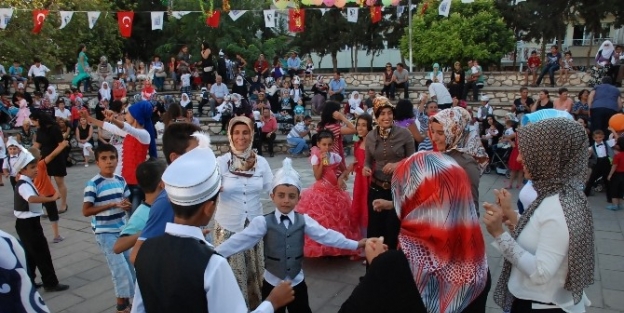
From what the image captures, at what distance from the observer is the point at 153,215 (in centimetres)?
266

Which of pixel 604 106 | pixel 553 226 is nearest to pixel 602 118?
pixel 604 106

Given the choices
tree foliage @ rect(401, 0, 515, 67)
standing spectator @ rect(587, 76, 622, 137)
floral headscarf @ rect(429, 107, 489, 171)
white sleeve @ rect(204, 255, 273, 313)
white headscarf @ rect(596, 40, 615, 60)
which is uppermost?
tree foliage @ rect(401, 0, 515, 67)

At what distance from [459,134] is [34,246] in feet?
14.1

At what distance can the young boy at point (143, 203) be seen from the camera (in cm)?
309

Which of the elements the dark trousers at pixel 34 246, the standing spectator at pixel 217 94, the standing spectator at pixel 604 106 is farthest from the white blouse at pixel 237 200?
the standing spectator at pixel 217 94

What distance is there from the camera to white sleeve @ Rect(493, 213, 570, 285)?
205 centimetres

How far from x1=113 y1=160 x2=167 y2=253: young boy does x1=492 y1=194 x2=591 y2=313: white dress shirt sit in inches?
90.0

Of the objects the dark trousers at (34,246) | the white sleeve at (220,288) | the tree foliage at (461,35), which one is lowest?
the dark trousers at (34,246)

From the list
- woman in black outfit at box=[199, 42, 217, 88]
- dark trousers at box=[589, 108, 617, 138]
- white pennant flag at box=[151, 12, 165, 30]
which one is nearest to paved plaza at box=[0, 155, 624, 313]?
dark trousers at box=[589, 108, 617, 138]

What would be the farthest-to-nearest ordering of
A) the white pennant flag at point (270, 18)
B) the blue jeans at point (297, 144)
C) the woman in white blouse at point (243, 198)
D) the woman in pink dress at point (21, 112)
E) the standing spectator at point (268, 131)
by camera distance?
1. the white pennant flag at point (270, 18)
2. the woman in pink dress at point (21, 112)
3. the standing spectator at point (268, 131)
4. the blue jeans at point (297, 144)
5. the woman in white blouse at point (243, 198)

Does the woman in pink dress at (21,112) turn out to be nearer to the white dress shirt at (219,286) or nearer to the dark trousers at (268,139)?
the dark trousers at (268,139)

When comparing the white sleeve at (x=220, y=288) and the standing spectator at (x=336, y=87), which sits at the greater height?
the white sleeve at (x=220, y=288)

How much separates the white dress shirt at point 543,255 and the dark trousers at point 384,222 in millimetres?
2005

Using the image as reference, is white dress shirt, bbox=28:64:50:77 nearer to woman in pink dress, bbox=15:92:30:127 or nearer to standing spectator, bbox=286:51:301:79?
woman in pink dress, bbox=15:92:30:127
